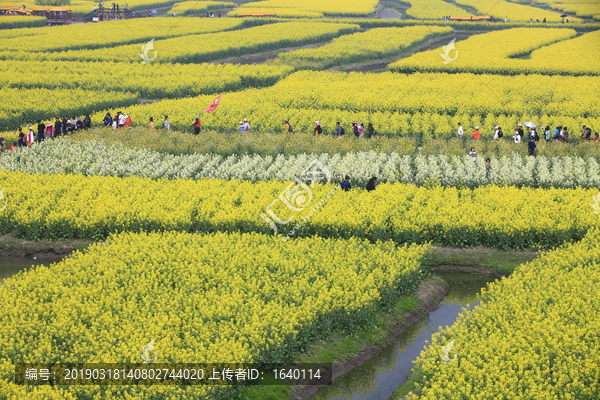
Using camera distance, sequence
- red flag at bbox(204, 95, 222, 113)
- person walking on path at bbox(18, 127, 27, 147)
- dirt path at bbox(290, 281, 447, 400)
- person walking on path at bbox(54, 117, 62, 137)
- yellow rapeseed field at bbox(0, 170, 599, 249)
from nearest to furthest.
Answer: dirt path at bbox(290, 281, 447, 400), yellow rapeseed field at bbox(0, 170, 599, 249), person walking on path at bbox(18, 127, 27, 147), person walking on path at bbox(54, 117, 62, 137), red flag at bbox(204, 95, 222, 113)

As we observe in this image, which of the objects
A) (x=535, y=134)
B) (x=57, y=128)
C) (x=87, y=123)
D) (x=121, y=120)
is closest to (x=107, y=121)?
(x=121, y=120)

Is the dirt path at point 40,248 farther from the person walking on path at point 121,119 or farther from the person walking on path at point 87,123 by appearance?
the person walking on path at point 121,119

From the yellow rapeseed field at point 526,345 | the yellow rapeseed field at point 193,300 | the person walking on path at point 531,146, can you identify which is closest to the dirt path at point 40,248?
the yellow rapeseed field at point 193,300

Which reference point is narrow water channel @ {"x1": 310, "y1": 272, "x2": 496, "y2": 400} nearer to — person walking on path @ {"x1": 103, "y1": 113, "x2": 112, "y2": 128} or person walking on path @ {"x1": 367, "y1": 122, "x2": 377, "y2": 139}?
person walking on path @ {"x1": 367, "y1": 122, "x2": 377, "y2": 139}

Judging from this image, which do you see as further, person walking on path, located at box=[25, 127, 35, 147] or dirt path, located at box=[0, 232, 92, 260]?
person walking on path, located at box=[25, 127, 35, 147]

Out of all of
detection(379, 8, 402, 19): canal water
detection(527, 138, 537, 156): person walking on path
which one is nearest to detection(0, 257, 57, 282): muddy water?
detection(527, 138, 537, 156): person walking on path

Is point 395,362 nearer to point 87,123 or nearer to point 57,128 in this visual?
point 57,128
